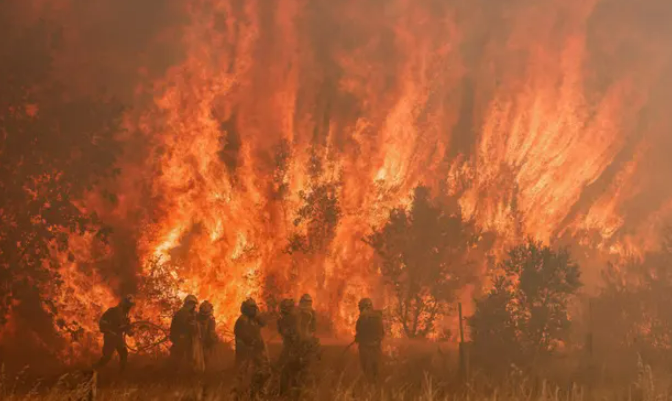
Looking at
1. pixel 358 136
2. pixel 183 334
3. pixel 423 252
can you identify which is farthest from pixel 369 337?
pixel 358 136

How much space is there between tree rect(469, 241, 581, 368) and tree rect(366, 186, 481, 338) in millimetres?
10582

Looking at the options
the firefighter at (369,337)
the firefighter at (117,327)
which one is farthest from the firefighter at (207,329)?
the firefighter at (369,337)

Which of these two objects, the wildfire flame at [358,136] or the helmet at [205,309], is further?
the wildfire flame at [358,136]

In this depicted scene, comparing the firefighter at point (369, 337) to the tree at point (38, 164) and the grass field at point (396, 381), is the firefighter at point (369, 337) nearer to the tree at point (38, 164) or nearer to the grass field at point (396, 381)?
the grass field at point (396, 381)

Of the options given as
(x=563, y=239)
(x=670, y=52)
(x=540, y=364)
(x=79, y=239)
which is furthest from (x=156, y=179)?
(x=670, y=52)

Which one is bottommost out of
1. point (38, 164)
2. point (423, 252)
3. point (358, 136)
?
point (423, 252)

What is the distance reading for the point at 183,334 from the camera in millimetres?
18719

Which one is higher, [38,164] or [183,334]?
[38,164]

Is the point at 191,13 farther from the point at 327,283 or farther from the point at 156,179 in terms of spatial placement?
the point at 327,283

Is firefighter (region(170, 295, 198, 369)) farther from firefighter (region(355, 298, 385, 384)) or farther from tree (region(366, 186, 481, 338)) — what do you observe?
tree (region(366, 186, 481, 338))

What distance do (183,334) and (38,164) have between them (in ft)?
45.3

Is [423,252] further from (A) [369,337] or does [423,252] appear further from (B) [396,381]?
(B) [396,381]

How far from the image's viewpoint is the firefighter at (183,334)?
18.5 m

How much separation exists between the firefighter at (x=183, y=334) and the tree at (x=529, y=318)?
32.1 feet
